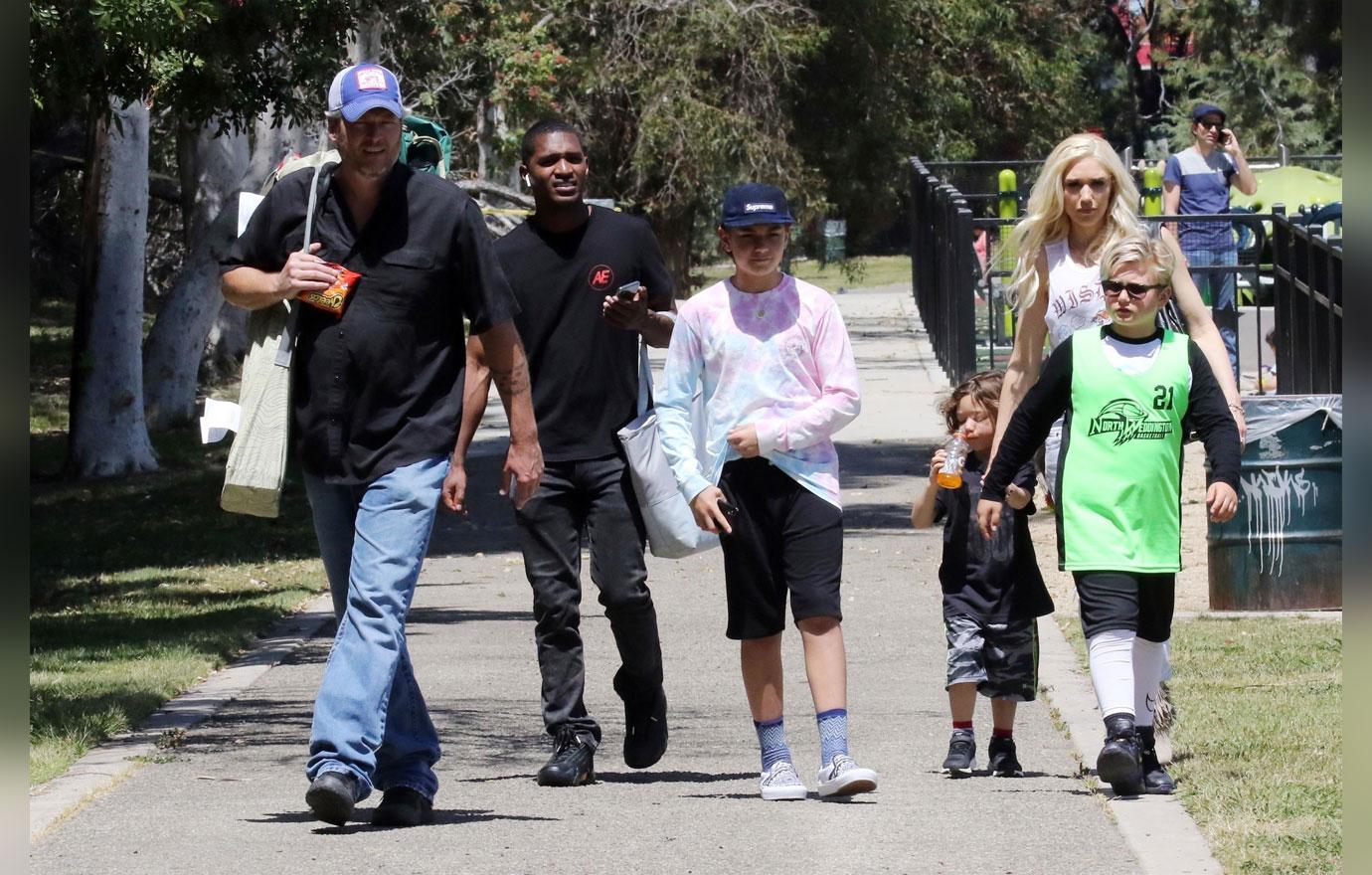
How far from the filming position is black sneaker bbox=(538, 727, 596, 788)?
6.28 meters

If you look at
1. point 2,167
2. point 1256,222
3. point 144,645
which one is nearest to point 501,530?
point 144,645

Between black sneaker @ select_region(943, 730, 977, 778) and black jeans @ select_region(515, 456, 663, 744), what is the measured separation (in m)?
0.92

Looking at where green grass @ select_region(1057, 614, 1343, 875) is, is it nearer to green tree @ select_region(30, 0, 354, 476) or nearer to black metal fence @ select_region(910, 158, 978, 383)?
green tree @ select_region(30, 0, 354, 476)

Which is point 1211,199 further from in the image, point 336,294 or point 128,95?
point 336,294

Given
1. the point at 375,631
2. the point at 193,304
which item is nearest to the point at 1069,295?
the point at 375,631

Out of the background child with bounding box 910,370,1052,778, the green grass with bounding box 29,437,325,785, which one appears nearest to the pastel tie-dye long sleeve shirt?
the background child with bounding box 910,370,1052,778

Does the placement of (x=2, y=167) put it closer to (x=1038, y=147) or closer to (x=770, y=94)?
(x=770, y=94)

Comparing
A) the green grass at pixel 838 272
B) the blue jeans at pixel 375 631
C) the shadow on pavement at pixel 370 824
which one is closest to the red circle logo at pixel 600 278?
the blue jeans at pixel 375 631

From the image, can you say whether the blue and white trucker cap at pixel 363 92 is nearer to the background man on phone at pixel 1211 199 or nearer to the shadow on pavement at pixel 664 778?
the shadow on pavement at pixel 664 778

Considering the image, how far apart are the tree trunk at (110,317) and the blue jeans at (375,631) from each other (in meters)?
13.5

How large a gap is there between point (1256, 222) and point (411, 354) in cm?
1059

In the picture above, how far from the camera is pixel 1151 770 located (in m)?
6.03

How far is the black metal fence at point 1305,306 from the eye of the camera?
12.3 meters

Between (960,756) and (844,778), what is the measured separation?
68 cm
